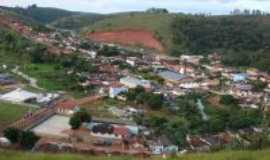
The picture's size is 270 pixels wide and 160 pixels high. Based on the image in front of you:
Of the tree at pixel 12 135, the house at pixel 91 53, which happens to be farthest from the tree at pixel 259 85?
the tree at pixel 12 135

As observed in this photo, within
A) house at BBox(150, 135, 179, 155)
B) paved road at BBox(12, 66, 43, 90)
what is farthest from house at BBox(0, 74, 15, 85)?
house at BBox(150, 135, 179, 155)

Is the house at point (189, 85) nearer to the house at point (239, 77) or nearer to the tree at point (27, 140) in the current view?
the house at point (239, 77)

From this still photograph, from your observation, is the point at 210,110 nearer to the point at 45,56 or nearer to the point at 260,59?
the point at 45,56

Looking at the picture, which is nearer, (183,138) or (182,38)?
(183,138)

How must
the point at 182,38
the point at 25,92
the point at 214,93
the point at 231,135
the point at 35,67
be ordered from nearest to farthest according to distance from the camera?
the point at 231,135
the point at 25,92
the point at 214,93
the point at 35,67
the point at 182,38

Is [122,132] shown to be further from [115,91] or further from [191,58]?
[191,58]

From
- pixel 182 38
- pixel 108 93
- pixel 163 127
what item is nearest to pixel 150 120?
pixel 163 127

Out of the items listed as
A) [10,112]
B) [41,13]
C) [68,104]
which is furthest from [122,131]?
[41,13]
